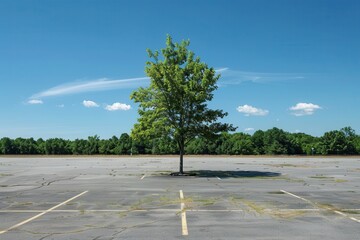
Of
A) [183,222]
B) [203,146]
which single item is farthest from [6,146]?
[183,222]

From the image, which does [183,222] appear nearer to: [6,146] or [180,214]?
[180,214]

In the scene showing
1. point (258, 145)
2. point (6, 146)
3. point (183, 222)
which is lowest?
point (183, 222)

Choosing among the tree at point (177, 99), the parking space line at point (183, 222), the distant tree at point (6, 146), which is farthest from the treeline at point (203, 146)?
the parking space line at point (183, 222)

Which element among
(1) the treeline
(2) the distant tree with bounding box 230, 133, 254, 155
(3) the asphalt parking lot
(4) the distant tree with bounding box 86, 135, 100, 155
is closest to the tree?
(3) the asphalt parking lot

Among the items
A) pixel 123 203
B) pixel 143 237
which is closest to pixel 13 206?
pixel 123 203

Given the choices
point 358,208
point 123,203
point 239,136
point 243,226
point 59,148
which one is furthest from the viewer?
point 239,136

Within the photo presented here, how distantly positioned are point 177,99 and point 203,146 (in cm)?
6202

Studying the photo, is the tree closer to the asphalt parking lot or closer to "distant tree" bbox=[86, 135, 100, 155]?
the asphalt parking lot

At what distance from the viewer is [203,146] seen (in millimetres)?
89625

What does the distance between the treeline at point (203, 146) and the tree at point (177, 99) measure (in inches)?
2144

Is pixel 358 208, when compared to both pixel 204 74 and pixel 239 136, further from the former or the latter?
pixel 239 136

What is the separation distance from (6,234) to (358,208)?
10567 mm

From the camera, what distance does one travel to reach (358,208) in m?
12.9

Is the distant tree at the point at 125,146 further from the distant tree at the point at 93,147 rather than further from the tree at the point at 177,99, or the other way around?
the tree at the point at 177,99
